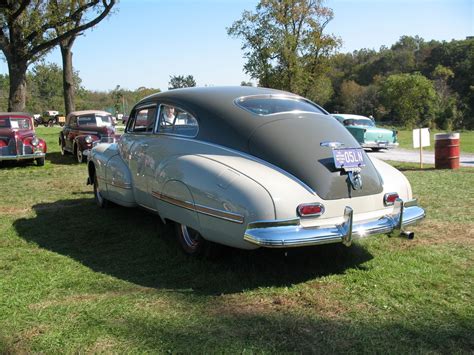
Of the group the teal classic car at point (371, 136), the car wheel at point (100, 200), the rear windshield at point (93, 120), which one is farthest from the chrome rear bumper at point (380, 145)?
the car wheel at point (100, 200)

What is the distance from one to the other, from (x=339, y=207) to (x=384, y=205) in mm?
569

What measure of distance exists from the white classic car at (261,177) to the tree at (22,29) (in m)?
14.0

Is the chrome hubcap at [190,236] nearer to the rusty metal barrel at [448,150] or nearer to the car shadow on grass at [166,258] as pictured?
the car shadow on grass at [166,258]

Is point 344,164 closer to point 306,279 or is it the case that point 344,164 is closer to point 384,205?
point 384,205

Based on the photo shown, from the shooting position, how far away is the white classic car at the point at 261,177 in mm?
3543

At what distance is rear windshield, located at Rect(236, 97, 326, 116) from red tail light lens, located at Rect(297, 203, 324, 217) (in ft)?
3.81

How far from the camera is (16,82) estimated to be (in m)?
16.9

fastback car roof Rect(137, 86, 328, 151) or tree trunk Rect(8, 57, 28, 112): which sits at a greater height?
tree trunk Rect(8, 57, 28, 112)

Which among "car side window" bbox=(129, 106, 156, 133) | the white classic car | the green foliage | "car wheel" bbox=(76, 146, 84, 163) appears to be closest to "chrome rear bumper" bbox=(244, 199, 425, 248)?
the white classic car

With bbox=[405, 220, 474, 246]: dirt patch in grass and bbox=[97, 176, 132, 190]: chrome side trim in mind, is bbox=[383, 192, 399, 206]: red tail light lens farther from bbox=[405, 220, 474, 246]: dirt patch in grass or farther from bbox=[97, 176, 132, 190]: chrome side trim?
bbox=[97, 176, 132, 190]: chrome side trim

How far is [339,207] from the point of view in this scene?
3742mm

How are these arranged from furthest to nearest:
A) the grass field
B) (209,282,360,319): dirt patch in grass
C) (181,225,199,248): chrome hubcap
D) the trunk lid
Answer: (181,225,199,248): chrome hubcap → the trunk lid → (209,282,360,319): dirt patch in grass → the grass field

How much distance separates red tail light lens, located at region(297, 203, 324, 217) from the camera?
355 centimetres

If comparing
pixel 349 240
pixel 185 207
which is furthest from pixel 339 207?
pixel 185 207
